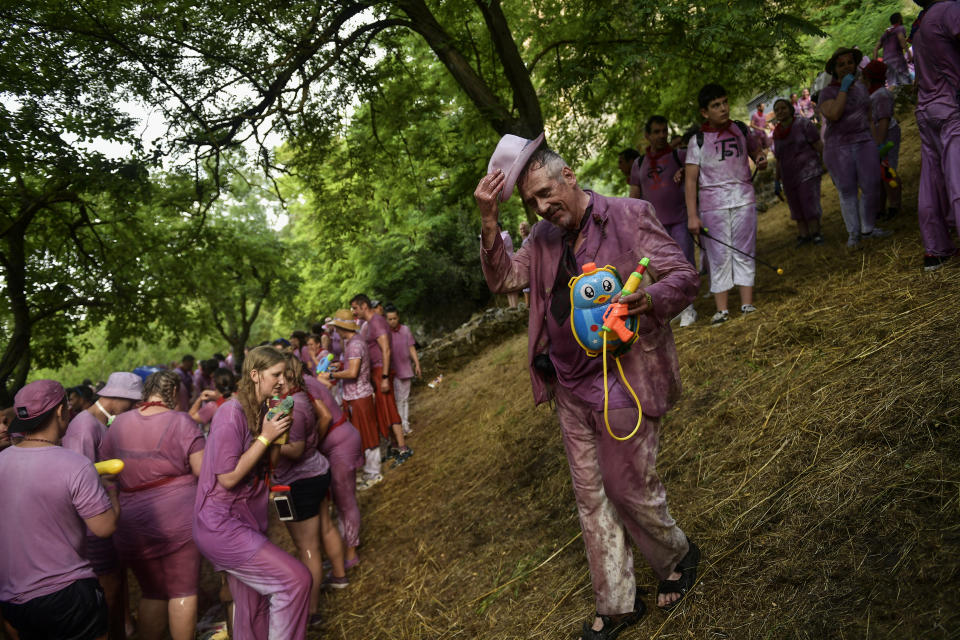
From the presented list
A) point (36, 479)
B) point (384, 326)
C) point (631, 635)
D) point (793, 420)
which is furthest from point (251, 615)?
point (384, 326)

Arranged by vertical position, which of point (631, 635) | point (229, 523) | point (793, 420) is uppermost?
point (229, 523)

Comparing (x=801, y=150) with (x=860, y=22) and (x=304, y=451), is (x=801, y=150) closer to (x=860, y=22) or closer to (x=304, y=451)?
(x=304, y=451)

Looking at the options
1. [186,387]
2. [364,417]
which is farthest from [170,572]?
[186,387]

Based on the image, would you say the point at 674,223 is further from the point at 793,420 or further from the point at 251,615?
the point at 251,615

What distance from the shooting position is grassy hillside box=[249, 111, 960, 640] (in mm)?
2771

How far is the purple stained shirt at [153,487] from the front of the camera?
4.39 metres

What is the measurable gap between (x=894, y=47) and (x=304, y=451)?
44.2 ft

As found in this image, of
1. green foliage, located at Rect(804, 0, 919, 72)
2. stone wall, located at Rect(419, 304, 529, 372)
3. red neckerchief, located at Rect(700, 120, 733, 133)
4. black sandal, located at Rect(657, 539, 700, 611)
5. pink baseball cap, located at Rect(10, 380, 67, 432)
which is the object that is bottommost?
stone wall, located at Rect(419, 304, 529, 372)

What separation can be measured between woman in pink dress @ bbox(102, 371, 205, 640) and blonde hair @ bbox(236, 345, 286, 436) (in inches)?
31.0

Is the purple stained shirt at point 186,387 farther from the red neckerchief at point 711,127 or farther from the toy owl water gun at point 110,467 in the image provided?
the red neckerchief at point 711,127

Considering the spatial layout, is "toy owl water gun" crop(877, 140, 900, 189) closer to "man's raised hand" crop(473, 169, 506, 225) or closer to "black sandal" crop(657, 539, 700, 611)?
"black sandal" crop(657, 539, 700, 611)

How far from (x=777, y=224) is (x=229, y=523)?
470 inches

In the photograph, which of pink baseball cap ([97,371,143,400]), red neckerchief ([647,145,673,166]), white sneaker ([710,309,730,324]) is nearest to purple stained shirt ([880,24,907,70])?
red neckerchief ([647,145,673,166])

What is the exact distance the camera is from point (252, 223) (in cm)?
2773
